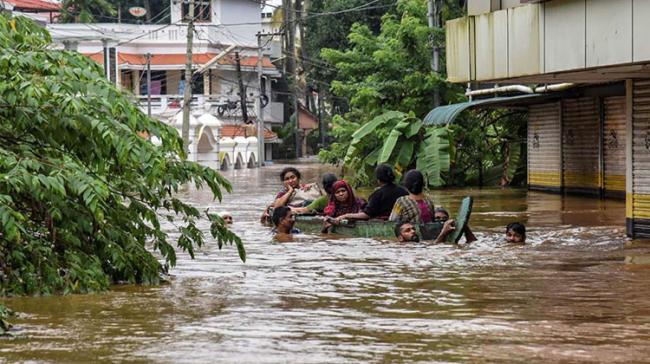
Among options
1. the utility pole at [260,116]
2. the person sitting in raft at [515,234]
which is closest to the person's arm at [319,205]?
the person sitting in raft at [515,234]

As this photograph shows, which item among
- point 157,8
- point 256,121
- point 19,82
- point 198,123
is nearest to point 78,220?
point 19,82

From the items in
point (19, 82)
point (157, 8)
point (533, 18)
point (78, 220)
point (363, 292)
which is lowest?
point (363, 292)

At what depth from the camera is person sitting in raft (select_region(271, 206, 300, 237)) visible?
20297 mm

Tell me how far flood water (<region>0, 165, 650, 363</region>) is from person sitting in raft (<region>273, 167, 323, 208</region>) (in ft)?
7.54

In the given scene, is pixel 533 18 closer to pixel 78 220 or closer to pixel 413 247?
pixel 413 247

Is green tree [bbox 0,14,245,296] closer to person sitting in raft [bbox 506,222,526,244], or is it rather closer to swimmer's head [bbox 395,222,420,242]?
swimmer's head [bbox 395,222,420,242]

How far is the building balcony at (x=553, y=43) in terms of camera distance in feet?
52.4

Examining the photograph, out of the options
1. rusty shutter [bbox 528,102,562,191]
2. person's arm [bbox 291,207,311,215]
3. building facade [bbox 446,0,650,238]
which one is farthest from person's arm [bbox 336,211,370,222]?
rusty shutter [bbox 528,102,562,191]

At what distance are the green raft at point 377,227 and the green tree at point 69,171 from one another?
544 cm

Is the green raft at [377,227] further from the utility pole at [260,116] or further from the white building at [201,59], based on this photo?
the utility pole at [260,116]

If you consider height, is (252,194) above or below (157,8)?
below

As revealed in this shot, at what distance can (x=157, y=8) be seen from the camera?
3110 inches

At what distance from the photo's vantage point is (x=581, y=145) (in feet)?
100

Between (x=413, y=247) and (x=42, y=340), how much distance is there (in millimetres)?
8537
